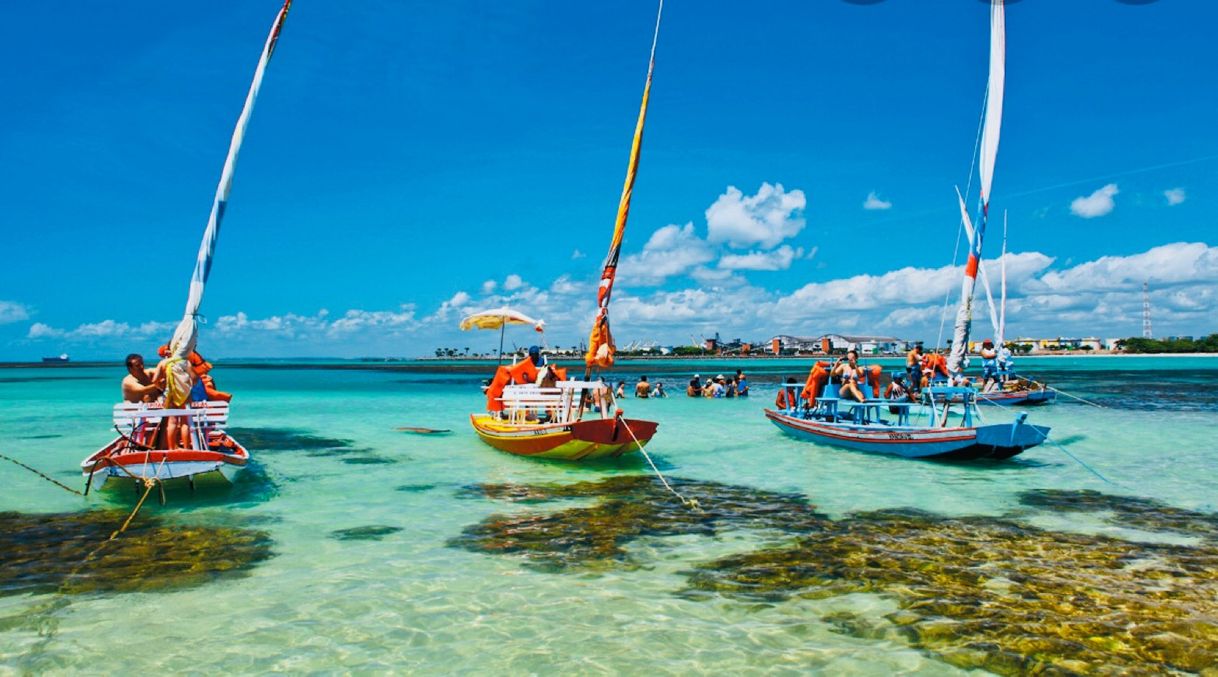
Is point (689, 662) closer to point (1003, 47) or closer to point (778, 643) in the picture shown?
point (778, 643)

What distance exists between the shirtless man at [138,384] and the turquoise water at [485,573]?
Answer: 5.79ft

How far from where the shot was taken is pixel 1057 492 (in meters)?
13.4

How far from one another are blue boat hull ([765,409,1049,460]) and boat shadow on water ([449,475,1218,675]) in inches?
71.6

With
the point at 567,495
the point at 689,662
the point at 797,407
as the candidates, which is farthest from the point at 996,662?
the point at 797,407

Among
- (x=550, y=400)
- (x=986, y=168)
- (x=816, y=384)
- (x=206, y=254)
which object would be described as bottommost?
(x=550, y=400)

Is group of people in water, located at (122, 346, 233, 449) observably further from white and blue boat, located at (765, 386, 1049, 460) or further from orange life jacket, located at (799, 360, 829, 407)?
orange life jacket, located at (799, 360, 829, 407)

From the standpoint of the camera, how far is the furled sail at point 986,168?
19.0 meters

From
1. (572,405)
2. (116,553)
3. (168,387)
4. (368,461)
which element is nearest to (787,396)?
(572,405)

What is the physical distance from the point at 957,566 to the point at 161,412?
39.2ft

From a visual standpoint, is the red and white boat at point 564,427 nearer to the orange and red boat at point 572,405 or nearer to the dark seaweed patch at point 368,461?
the orange and red boat at point 572,405

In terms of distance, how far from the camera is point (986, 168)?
19.8 meters

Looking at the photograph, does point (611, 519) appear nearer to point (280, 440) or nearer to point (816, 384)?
point (816, 384)

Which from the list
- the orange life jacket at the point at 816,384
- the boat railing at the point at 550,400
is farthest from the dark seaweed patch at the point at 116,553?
the orange life jacket at the point at 816,384

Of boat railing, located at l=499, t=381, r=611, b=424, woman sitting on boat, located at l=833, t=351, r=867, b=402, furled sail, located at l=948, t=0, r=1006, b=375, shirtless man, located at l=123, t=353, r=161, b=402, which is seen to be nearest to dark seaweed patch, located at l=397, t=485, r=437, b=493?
boat railing, located at l=499, t=381, r=611, b=424
